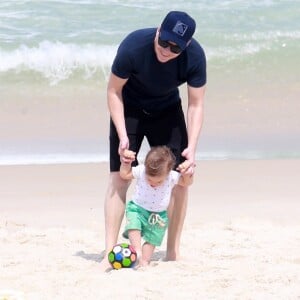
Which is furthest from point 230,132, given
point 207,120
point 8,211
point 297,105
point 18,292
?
point 18,292

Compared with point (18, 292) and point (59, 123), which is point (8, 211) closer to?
point (18, 292)

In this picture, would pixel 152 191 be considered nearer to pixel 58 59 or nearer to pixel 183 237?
pixel 183 237

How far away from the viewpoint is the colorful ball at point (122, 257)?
4.84 m

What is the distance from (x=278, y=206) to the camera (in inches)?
266

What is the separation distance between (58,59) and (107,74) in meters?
0.84

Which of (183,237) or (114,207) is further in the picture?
(183,237)

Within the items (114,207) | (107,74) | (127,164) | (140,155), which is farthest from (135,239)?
(107,74)

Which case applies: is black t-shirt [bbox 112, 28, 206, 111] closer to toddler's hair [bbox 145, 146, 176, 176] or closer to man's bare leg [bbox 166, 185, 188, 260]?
toddler's hair [bbox 145, 146, 176, 176]

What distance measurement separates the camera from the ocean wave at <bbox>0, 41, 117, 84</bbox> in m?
12.1

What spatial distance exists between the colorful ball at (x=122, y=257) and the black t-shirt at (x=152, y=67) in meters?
0.86

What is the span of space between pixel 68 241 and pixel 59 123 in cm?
416

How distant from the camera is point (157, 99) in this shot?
4980 mm

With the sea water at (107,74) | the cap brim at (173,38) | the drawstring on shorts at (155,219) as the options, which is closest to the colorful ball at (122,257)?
the drawstring on shorts at (155,219)

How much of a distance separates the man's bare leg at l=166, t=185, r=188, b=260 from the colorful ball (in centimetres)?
40
